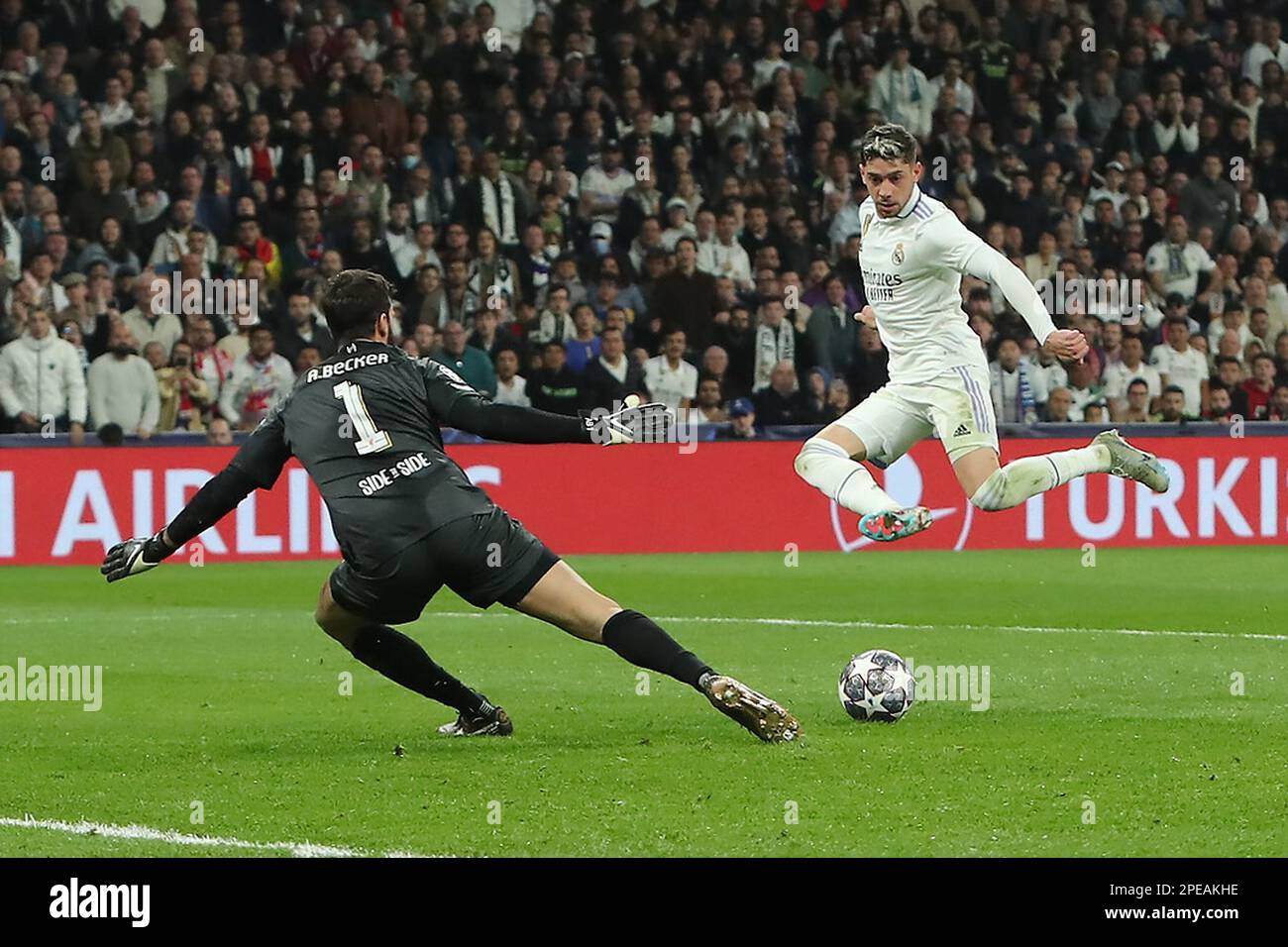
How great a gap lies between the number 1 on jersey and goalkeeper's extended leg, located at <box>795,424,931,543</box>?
2.40 m

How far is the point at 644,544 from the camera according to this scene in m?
17.5

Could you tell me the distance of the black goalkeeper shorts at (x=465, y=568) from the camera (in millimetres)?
7570

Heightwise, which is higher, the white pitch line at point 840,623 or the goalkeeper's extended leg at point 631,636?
the goalkeeper's extended leg at point 631,636

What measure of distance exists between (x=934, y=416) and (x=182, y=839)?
4.84 meters

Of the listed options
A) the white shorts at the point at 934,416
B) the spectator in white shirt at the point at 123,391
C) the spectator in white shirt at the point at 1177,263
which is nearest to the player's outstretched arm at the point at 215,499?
the white shorts at the point at 934,416

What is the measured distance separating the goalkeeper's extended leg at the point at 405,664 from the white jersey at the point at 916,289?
2.87 metres

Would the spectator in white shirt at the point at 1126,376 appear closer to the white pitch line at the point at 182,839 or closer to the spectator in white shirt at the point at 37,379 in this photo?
the spectator in white shirt at the point at 37,379

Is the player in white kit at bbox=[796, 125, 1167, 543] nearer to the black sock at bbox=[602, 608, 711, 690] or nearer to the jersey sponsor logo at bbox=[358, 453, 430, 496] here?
the black sock at bbox=[602, 608, 711, 690]

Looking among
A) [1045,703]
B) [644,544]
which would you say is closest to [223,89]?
[644,544]

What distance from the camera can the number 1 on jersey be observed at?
7.61 meters

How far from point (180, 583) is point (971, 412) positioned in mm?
7332

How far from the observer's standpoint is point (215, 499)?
25.2 ft

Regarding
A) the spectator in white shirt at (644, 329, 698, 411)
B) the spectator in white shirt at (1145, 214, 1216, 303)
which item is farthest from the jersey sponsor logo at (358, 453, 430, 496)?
the spectator in white shirt at (1145, 214, 1216, 303)
